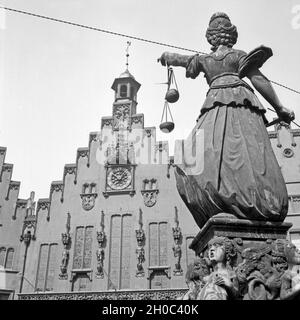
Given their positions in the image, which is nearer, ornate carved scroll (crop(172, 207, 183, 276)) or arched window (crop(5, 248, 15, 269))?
ornate carved scroll (crop(172, 207, 183, 276))

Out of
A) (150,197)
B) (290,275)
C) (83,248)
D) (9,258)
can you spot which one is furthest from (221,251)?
(9,258)

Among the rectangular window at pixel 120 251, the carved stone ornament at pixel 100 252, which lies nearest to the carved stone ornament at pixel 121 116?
the rectangular window at pixel 120 251

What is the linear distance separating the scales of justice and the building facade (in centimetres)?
1590

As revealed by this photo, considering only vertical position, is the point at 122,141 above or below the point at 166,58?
above

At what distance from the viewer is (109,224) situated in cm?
2073

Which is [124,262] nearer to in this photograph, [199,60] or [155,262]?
[155,262]

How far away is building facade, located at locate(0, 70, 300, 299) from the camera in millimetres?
19297

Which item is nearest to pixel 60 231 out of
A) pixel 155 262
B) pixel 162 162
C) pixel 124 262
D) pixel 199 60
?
Result: pixel 124 262

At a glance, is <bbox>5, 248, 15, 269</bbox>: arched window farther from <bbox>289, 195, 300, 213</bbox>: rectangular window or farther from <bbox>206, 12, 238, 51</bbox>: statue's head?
<bbox>206, 12, 238, 51</bbox>: statue's head

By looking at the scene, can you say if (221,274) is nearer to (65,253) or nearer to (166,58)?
(166,58)

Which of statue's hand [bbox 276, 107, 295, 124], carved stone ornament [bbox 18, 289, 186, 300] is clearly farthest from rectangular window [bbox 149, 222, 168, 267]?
statue's hand [bbox 276, 107, 295, 124]

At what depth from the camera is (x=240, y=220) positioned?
3.16 metres

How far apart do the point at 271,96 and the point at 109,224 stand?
1772cm

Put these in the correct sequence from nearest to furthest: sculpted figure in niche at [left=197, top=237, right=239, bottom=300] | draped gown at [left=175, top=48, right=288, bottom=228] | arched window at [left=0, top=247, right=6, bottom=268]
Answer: sculpted figure in niche at [left=197, top=237, right=239, bottom=300]
draped gown at [left=175, top=48, right=288, bottom=228]
arched window at [left=0, top=247, right=6, bottom=268]
